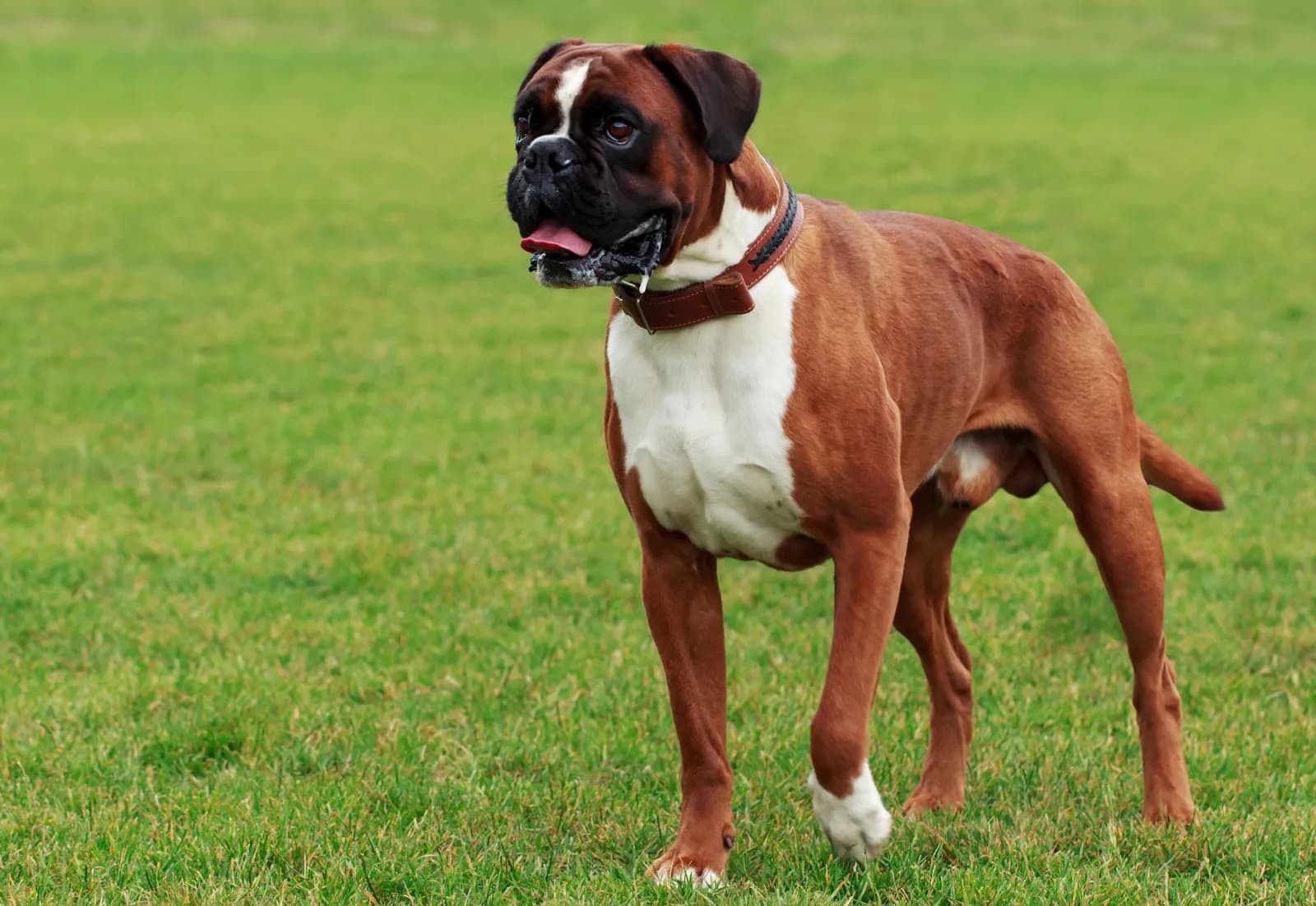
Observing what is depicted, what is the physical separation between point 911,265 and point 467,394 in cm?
683

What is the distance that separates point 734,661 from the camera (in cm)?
641

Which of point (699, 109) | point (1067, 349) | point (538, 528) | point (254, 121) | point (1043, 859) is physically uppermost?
point (699, 109)

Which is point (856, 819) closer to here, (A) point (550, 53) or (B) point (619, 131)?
(B) point (619, 131)

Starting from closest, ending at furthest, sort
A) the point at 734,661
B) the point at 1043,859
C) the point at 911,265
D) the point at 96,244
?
the point at 1043,859 < the point at 911,265 < the point at 734,661 < the point at 96,244

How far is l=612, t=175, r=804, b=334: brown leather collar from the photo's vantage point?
13.7 ft

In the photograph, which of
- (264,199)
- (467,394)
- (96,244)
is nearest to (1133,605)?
(467,394)

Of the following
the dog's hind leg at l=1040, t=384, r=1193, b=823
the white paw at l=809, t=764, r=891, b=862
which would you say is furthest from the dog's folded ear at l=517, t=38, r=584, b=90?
the white paw at l=809, t=764, r=891, b=862

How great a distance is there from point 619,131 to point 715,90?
249 mm

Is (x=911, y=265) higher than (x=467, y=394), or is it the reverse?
(x=911, y=265)

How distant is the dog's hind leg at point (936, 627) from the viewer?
5.18 m

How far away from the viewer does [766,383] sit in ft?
13.7

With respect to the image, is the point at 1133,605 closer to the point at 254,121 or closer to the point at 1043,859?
the point at 1043,859

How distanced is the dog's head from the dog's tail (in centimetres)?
189

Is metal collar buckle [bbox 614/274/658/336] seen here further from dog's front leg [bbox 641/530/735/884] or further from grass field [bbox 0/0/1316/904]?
grass field [bbox 0/0/1316/904]
